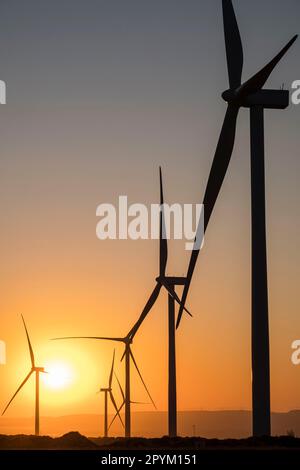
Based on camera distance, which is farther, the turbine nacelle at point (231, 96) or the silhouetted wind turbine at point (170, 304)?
the silhouetted wind turbine at point (170, 304)

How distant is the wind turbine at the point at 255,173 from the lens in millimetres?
62531

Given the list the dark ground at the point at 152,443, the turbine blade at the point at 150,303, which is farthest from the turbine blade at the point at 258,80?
the turbine blade at the point at 150,303

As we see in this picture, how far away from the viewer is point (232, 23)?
247 feet

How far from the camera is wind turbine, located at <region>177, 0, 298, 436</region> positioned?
62.5 m

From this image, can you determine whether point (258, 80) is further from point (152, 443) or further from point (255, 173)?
point (152, 443)

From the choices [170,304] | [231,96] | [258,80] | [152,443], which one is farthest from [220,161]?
[170,304]

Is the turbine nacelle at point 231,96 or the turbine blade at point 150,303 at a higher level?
the turbine nacelle at point 231,96

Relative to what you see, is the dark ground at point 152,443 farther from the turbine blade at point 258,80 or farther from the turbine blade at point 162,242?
the turbine blade at point 162,242

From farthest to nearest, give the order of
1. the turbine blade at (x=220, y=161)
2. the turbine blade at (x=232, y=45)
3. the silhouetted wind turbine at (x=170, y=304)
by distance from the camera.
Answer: the silhouetted wind turbine at (x=170, y=304) → the turbine blade at (x=232, y=45) → the turbine blade at (x=220, y=161)

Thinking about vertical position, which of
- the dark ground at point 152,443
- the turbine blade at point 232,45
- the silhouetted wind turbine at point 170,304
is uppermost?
the turbine blade at point 232,45

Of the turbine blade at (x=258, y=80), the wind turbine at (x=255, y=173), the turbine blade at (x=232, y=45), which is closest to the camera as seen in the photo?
the wind turbine at (x=255, y=173)

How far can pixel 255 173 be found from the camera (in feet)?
215
